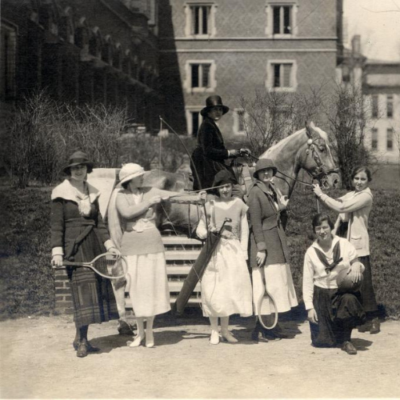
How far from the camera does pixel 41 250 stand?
9.72m

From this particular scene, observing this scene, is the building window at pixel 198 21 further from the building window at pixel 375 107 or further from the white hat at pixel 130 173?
the white hat at pixel 130 173

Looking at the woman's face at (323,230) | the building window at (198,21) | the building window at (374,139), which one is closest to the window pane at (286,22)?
the building window at (198,21)

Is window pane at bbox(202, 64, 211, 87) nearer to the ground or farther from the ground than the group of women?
farther from the ground

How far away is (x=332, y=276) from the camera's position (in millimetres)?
6660

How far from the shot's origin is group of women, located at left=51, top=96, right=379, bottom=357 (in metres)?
6.55

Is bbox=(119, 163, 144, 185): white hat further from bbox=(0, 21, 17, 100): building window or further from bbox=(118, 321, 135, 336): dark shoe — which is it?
bbox=(0, 21, 17, 100): building window

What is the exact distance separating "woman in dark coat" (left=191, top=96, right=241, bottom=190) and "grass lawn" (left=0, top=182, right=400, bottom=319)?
8.31 ft

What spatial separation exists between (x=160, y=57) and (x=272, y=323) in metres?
17.6

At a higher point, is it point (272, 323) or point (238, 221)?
point (238, 221)

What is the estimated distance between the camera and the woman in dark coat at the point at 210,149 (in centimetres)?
768

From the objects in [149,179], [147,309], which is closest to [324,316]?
[147,309]

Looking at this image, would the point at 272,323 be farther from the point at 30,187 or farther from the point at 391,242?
the point at 391,242

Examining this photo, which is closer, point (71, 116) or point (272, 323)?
point (272, 323)

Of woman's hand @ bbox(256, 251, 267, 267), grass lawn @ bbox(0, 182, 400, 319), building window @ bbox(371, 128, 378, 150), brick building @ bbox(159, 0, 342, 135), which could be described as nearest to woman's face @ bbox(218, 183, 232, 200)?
woman's hand @ bbox(256, 251, 267, 267)
